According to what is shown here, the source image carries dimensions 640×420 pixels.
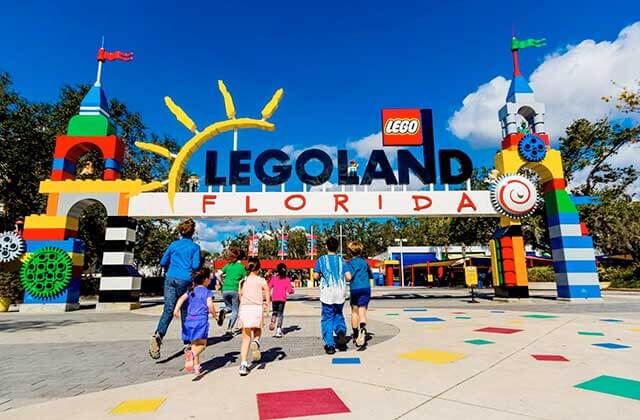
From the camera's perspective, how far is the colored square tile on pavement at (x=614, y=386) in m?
3.37

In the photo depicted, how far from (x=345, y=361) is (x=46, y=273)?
540 inches

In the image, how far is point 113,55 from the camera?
16.9 metres

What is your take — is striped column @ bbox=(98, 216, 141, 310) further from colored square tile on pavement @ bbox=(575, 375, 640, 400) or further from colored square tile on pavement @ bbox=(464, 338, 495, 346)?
colored square tile on pavement @ bbox=(575, 375, 640, 400)

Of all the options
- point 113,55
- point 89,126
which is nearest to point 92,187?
point 89,126

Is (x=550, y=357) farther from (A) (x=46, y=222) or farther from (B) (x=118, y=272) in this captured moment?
(A) (x=46, y=222)

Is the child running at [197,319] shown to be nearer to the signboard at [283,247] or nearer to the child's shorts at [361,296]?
the child's shorts at [361,296]

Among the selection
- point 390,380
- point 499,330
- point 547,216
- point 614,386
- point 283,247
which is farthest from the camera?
point 283,247

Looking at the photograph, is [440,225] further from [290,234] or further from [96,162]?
[96,162]

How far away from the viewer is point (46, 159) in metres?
23.7

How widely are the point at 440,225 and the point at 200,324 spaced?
44411 mm

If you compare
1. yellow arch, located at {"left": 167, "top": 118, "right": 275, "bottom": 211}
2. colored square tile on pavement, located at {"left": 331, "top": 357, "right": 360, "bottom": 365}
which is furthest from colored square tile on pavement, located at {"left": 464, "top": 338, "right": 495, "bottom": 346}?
yellow arch, located at {"left": 167, "top": 118, "right": 275, "bottom": 211}

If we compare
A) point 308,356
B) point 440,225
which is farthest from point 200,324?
point 440,225

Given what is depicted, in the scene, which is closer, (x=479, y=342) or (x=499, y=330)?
(x=479, y=342)

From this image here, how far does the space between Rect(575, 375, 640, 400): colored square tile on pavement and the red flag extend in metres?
19.8
